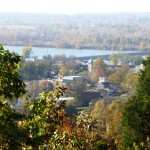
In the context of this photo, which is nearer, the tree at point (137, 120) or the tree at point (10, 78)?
the tree at point (10, 78)

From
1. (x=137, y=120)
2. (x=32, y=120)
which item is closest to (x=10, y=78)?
(x=32, y=120)

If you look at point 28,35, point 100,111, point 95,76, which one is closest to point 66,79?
point 95,76

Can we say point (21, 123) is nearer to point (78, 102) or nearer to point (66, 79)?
point (78, 102)

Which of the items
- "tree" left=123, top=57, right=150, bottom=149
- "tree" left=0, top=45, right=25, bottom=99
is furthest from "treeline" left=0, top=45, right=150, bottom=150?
"tree" left=123, top=57, right=150, bottom=149

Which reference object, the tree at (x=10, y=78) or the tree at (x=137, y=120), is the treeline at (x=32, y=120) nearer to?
the tree at (x=10, y=78)

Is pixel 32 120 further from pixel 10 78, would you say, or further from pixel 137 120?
pixel 137 120

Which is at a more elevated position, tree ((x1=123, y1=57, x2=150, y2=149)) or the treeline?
the treeline

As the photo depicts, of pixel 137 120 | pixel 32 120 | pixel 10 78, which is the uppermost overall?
pixel 10 78

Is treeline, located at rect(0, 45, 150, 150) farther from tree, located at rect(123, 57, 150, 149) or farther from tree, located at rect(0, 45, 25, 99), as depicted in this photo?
tree, located at rect(123, 57, 150, 149)

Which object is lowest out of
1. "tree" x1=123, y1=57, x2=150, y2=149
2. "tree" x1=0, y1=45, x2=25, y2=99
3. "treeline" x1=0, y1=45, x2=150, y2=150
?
"tree" x1=123, y1=57, x2=150, y2=149

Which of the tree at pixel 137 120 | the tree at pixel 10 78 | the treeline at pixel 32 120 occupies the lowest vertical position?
the tree at pixel 137 120

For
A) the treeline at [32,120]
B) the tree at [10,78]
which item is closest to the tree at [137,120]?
the treeline at [32,120]
